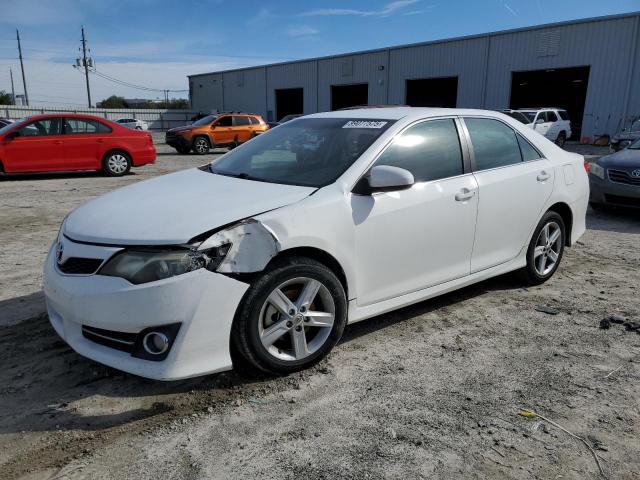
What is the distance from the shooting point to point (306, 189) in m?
3.23

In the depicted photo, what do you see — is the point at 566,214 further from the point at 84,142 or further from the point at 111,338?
the point at 84,142

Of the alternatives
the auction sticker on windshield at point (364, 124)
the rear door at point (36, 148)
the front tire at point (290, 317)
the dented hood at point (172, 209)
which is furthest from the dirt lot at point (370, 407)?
the rear door at point (36, 148)

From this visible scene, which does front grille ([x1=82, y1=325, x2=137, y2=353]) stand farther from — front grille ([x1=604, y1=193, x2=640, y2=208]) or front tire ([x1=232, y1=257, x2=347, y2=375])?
front grille ([x1=604, y1=193, x2=640, y2=208])

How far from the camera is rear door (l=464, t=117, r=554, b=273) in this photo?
4.01 m

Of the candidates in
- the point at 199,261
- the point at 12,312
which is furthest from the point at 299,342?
the point at 12,312

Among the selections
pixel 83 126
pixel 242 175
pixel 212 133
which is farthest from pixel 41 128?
pixel 212 133

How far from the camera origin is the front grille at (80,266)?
276 cm

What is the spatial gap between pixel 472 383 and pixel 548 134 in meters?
22.5

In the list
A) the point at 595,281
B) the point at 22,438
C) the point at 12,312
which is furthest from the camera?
the point at 595,281

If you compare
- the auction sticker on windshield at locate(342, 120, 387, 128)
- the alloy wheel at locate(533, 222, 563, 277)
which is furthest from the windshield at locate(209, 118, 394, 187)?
the alloy wheel at locate(533, 222, 563, 277)

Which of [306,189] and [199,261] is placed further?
[306,189]

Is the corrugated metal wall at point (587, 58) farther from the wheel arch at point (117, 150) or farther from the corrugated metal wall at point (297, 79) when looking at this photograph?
the wheel arch at point (117, 150)

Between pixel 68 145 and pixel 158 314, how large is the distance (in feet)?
36.3

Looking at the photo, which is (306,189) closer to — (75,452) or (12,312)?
(75,452)
